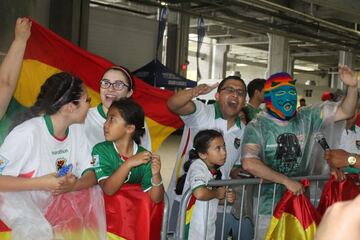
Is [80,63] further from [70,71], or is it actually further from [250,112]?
[250,112]

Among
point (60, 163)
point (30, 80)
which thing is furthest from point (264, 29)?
point (60, 163)

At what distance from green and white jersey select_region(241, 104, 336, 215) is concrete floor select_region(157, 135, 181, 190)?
4.30 meters

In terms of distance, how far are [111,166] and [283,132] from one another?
1128 millimetres

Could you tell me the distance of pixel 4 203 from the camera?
7.34ft

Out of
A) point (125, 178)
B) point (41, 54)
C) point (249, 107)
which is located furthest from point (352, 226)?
point (249, 107)

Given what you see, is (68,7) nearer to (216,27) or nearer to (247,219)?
(247,219)

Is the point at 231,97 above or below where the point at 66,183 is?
above

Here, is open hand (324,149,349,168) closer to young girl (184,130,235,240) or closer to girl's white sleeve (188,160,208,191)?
young girl (184,130,235,240)

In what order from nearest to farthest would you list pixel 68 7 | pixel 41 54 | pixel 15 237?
pixel 15 237 → pixel 41 54 → pixel 68 7

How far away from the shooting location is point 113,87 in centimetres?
286

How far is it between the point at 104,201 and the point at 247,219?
1071 millimetres

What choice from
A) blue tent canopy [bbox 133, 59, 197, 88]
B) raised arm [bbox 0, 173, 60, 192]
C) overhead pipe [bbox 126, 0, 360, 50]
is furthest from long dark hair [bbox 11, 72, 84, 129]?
overhead pipe [bbox 126, 0, 360, 50]

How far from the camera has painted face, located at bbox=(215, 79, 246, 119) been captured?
3.23 m

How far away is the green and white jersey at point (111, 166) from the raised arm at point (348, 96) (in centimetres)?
143
